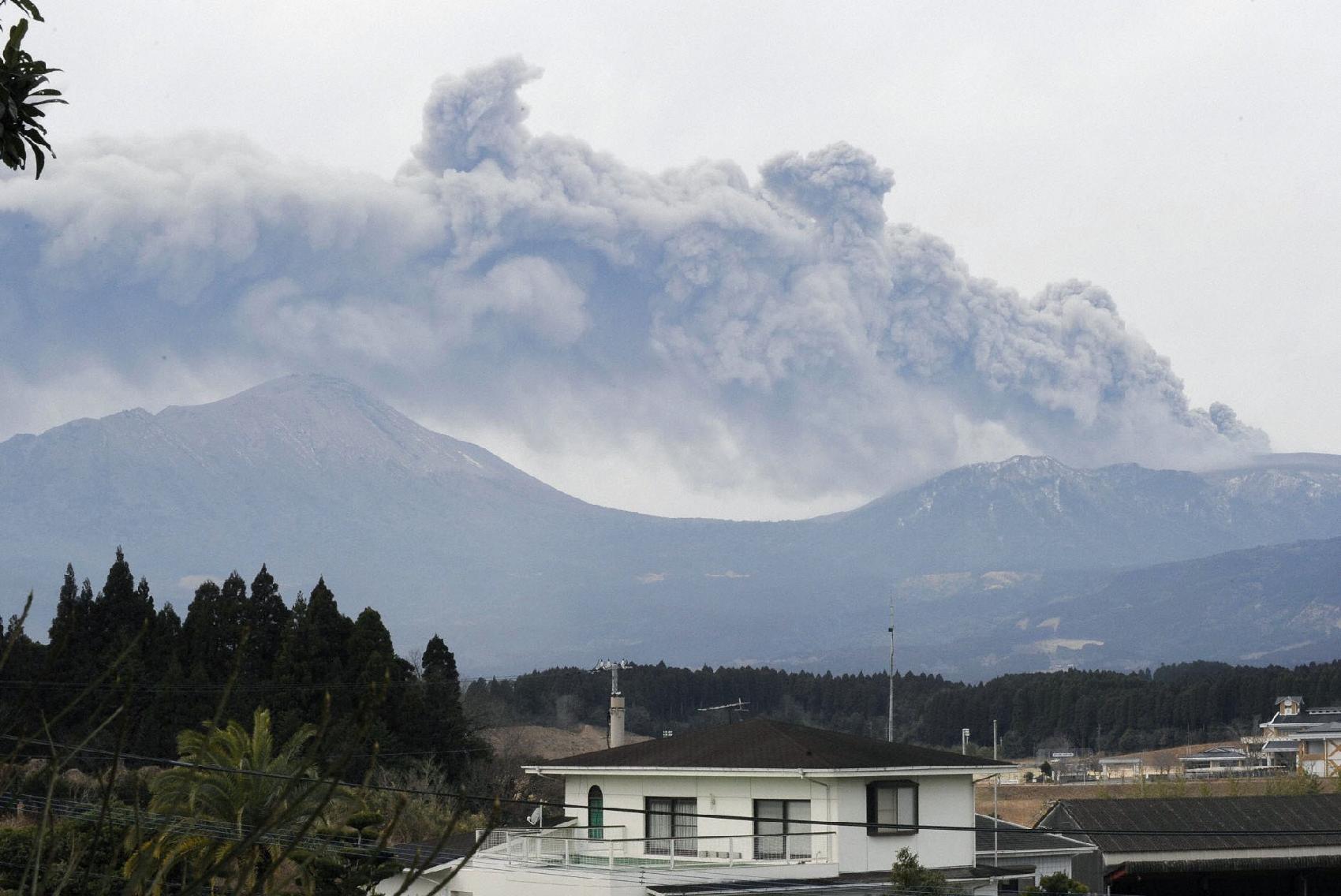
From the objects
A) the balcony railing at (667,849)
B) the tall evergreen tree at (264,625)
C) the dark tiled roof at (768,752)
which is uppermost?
the tall evergreen tree at (264,625)

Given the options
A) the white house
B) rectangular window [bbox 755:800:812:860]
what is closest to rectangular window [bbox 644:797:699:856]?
the white house

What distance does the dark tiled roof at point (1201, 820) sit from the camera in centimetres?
4325

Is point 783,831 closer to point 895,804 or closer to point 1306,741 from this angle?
point 895,804

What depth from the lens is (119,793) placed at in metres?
45.4

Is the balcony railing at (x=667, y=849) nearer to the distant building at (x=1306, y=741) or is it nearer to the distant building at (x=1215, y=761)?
the distant building at (x=1306, y=741)

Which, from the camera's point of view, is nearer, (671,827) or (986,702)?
(671,827)

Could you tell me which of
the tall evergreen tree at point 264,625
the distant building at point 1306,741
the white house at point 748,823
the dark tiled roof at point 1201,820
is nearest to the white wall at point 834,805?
the white house at point 748,823

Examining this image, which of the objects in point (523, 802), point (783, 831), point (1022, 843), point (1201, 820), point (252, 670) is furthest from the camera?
point (252, 670)

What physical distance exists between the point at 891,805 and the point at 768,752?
265cm

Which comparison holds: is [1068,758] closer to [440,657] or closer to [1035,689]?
[1035,689]

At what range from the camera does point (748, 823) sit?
110 ft

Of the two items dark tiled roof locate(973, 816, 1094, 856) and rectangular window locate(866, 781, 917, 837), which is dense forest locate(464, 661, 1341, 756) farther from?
rectangular window locate(866, 781, 917, 837)

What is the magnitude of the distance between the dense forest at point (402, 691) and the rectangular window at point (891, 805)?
31.7 ft

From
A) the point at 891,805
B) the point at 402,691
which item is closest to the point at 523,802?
the point at 891,805
